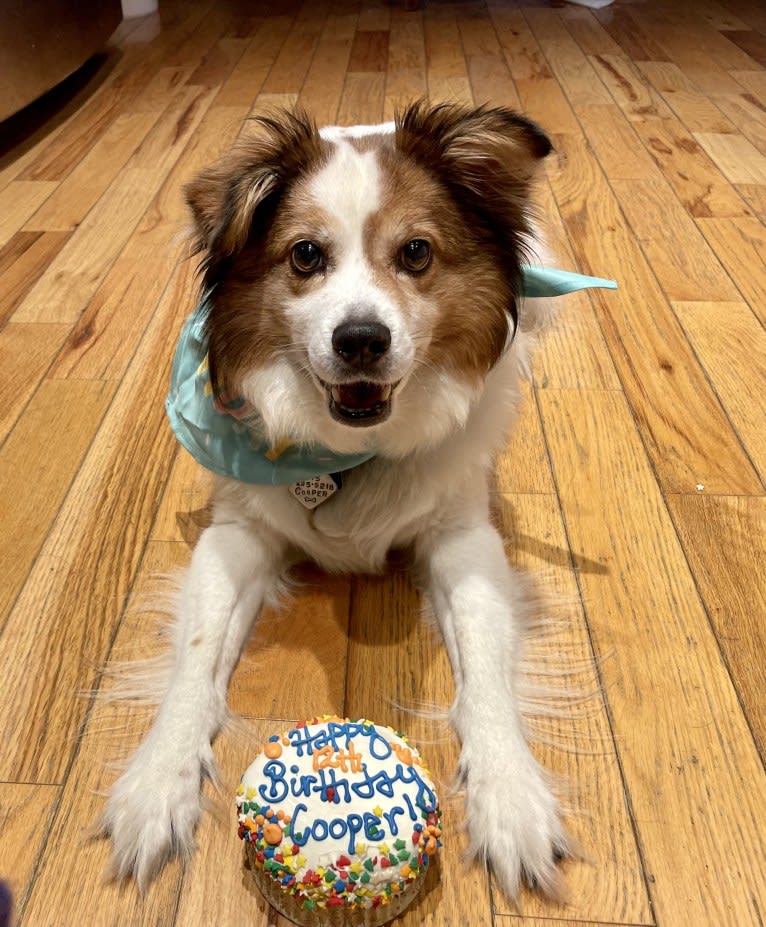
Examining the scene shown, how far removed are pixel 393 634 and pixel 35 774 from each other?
73 cm

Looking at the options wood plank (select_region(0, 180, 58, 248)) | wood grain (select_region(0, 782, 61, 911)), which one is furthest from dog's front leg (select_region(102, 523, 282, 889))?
wood plank (select_region(0, 180, 58, 248))

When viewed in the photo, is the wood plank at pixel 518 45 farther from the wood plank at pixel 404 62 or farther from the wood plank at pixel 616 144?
the wood plank at pixel 616 144

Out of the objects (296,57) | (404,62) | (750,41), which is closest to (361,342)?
(404,62)

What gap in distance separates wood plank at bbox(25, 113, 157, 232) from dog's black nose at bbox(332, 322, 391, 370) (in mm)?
2337

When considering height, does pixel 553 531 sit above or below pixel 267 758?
below

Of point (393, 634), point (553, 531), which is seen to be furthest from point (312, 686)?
point (553, 531)

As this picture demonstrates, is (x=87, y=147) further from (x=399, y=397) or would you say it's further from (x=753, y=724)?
(x=753, y=724)

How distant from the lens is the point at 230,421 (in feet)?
5.94

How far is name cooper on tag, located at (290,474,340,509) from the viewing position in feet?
5.92

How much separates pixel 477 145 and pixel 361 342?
1.45 feet

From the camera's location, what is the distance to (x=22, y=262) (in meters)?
3.16

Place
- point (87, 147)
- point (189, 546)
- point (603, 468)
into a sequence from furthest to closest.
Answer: point (87, 147)
point (603, 468)
point (189, 546)

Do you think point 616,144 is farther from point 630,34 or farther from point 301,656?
point 301,656

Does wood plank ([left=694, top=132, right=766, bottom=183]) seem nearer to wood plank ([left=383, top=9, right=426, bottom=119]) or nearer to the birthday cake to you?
wood plank ([left=383, top=9, right=426, bottom=119])
